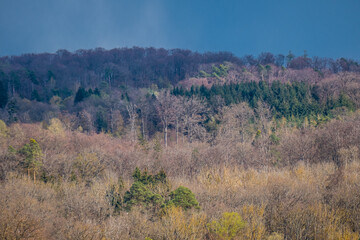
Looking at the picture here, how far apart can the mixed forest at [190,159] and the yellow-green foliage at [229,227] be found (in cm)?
5

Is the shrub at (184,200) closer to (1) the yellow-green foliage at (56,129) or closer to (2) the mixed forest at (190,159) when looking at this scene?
(2) the mixed forest at (190,159)

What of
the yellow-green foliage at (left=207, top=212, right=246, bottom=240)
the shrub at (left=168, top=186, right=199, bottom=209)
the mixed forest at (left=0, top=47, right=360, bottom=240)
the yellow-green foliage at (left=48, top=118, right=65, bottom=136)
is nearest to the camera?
the yellow-green foliage at (left=207, top=212, right=246, bottom=240)

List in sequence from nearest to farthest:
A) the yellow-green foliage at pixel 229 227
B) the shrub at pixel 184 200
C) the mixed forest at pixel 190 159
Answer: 1. the yellow-green foliage at pixel 229 227
2. the mixed forest at pixel 190 159
3. the shrub at pixel 184 200

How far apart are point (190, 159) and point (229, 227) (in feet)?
55.2

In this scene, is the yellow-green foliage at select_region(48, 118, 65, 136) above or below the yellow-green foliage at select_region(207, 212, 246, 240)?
above

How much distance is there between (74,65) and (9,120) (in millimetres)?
48543

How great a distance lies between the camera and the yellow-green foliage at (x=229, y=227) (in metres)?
12.0

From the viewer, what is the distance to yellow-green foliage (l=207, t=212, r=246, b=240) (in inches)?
472

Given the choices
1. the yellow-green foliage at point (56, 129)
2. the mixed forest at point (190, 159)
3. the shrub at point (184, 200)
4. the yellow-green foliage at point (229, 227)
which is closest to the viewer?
the yellow-green foliage at point (229, 227)

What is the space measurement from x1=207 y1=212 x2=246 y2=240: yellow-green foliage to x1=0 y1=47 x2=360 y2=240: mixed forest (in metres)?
0.05

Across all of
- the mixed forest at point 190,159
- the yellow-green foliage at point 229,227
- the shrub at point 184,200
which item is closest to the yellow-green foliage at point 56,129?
the mixed forest at point 190,159

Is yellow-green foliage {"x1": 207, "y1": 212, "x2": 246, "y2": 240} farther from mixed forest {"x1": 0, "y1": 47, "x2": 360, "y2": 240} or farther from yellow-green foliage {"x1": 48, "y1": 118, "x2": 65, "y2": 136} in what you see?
yellow-green foliage {"x1": 48, "y1": 118, "x2": 65, "y2": 136}

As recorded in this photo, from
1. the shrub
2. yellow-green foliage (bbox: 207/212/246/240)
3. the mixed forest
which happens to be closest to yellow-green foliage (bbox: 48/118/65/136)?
the mixed forest

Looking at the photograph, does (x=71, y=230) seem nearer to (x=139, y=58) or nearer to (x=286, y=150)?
(x=286, y=150)
